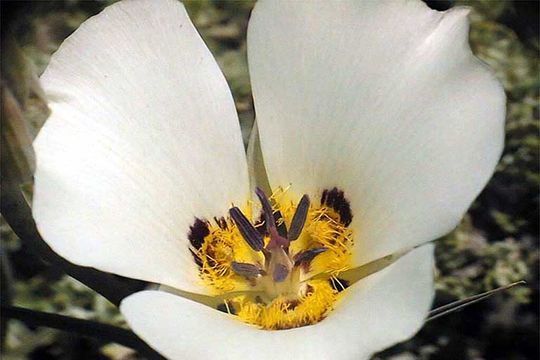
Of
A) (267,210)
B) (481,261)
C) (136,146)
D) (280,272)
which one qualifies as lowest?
(481,261)

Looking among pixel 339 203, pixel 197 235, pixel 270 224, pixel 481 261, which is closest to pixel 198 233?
pixel 197 235

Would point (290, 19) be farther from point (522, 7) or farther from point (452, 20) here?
point (522, 7)

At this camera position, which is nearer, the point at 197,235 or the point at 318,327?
the point at 318,327

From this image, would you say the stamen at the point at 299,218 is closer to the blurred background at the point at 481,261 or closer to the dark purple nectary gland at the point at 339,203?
the dark purple nectary gland at the point at 339,203

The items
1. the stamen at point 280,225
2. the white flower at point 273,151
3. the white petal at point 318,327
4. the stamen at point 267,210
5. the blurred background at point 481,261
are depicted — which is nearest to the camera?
the white petal at point 318,327

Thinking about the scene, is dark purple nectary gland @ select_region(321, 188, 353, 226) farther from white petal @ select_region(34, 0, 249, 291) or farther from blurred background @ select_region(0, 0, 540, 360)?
blurred background @ select_region(0, 0, 540, 360)

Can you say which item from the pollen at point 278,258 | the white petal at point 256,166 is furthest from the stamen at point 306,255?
the white petal at point 256,166

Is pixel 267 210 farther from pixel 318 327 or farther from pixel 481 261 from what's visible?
pixel 481 261

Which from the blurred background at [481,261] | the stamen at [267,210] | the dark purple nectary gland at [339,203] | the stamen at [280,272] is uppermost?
the stamen at [267,210]
